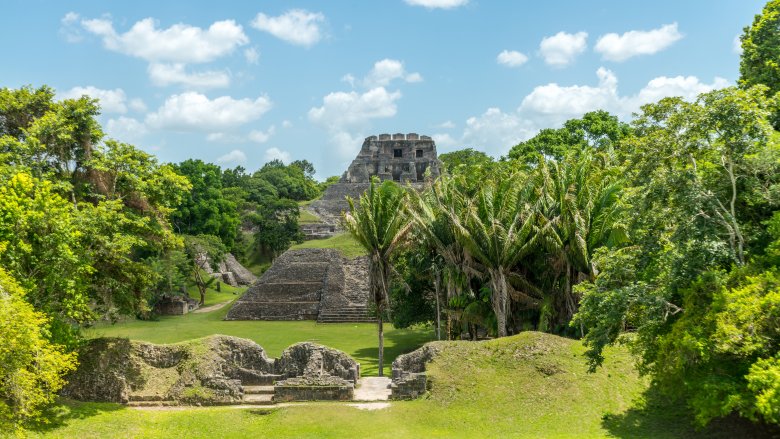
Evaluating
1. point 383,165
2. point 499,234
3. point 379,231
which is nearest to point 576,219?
point 499,234

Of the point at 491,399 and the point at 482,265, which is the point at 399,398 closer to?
the point at 491,399

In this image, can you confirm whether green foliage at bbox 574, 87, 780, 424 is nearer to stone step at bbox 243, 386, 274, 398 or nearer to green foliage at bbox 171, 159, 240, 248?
stone step at bbox 243, 386, 274, 398

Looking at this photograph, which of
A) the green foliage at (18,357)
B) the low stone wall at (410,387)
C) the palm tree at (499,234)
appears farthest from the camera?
the palm tree at (499,234)

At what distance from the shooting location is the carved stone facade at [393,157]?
228 ft

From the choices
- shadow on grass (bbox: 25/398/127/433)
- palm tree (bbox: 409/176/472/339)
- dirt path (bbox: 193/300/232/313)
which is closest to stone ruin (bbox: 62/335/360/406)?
shadow on grass (bbox: 25/398/127/433)

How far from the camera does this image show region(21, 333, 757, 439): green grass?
46.7ft

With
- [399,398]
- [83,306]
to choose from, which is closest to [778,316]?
[399,398]

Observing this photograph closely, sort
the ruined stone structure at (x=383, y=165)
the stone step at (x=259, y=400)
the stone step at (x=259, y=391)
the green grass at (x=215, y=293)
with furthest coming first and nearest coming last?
1. the ruined stone structure at (x=383, y=165)
2. the green grass at (x=215, y=293)
3. the stone step at (x=259, y=391)
4. the stone step at (x=259, y=400)

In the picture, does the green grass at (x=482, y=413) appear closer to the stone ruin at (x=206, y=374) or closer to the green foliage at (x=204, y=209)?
the stone ruin at (x=206, y=374)

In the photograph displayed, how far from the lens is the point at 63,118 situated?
17703 mm

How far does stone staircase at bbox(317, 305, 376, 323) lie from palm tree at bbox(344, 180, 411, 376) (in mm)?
15436

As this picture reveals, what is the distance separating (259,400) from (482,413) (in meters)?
6.26

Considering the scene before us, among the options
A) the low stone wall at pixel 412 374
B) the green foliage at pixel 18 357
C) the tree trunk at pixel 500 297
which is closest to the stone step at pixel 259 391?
the low stone wall at pixel 412 374

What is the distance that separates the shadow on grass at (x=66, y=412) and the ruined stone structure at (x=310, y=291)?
Result: 1995 cm
